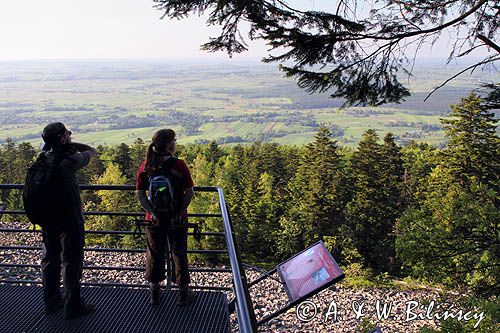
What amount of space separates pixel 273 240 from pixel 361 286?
14222 mm

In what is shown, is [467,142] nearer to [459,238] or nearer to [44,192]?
[459,238]

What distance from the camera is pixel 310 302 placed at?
1627 cm

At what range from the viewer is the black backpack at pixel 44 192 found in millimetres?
3248

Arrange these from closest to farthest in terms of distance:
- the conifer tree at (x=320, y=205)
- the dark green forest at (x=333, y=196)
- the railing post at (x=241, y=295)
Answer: the railing post at (x=241, y=295) → the dark green forest at (x=333, y=196) → the conifer tree at (x=320, y=205)

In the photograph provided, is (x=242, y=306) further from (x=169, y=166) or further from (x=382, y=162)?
(x=382, y=162)

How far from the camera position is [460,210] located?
8.51 metres

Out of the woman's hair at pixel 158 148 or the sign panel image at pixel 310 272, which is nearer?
the sign panel image at pixel 310 272

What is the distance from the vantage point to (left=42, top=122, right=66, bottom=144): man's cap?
3232mm

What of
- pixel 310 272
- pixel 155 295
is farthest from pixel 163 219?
pixel 310 272

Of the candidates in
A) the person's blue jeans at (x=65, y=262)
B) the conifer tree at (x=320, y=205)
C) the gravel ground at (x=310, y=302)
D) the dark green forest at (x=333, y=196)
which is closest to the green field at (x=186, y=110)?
the dark green forest at (x=333, y=196)

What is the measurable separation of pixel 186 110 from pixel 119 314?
12510 centimetres

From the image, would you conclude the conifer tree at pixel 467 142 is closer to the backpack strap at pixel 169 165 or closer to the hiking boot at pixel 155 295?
the hiking boot at pixel 155 295

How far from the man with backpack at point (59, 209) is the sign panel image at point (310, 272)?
1.84 m

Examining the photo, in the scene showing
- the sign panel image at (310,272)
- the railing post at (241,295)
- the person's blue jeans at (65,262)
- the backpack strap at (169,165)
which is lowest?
the person's blue jeans at (65,262)
